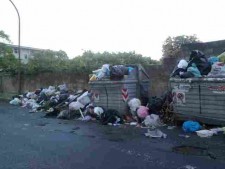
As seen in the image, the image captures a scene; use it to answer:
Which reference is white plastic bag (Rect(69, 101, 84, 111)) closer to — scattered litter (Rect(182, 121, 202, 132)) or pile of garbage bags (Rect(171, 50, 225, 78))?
pile of garbage bags (Rect(171, 50, 225, 78))

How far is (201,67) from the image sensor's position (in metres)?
8.63

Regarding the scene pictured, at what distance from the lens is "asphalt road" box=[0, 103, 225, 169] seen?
539cm

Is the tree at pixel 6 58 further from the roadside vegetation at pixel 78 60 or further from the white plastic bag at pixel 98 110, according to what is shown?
the white plastic bag at pixel 98 110

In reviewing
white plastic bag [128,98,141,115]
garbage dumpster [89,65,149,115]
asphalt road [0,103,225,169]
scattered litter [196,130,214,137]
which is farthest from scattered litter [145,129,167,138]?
garbage dumpster [89,65,149,115]

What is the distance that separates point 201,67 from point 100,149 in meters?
3.70

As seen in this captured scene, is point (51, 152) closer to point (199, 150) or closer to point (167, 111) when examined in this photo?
point (199, 150)

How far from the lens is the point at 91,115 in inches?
423

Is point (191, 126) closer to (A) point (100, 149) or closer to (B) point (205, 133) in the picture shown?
(B) point (205, 133)

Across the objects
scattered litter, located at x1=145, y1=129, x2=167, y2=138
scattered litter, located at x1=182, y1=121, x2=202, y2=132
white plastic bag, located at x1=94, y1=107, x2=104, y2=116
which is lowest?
scattered litter, located at x1=145, y1=129, x2=167, y2=138

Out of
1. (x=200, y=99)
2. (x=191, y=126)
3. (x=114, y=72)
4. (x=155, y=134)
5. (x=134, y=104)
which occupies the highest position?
(x=114, y=72)

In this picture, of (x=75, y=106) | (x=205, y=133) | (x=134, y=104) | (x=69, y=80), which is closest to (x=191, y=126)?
(x=205, y=133)

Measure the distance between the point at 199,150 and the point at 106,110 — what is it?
4.54 m

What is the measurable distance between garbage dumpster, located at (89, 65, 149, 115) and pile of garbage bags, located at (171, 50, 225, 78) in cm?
193

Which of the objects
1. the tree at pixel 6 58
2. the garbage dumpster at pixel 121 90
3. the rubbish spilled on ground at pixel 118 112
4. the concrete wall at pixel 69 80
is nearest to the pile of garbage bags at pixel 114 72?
the rubbish spilled on ground at pixel 118 112
